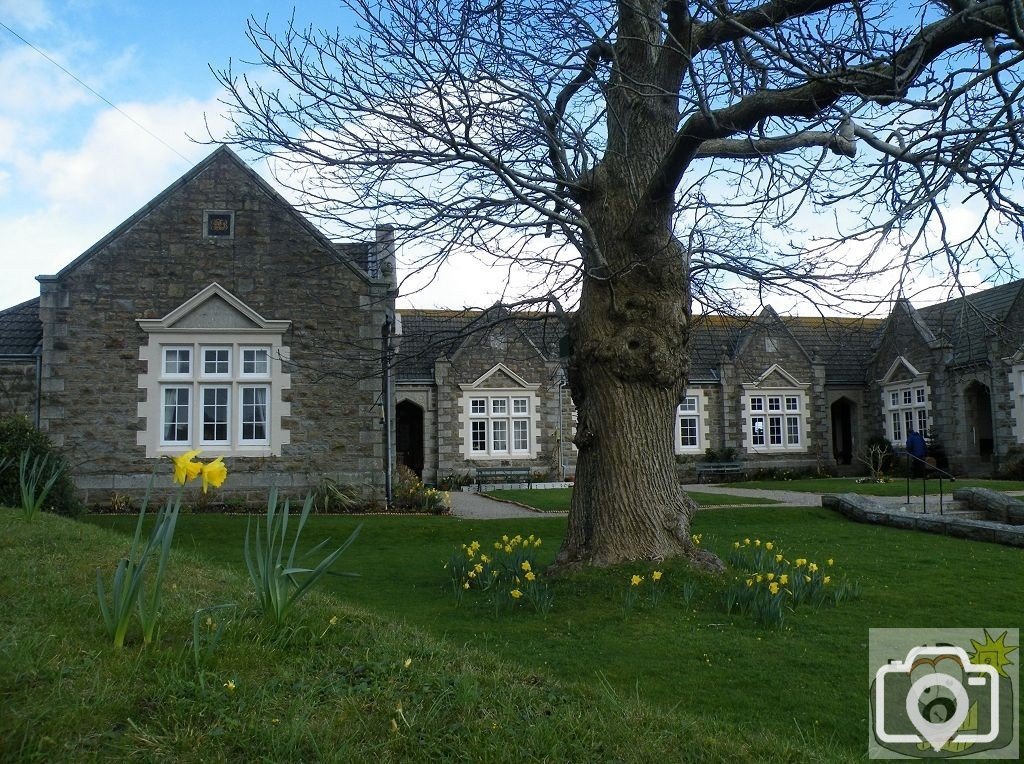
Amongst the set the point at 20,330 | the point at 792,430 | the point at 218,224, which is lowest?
the point at 792,430

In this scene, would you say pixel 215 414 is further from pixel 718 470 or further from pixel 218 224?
pixel 718 470

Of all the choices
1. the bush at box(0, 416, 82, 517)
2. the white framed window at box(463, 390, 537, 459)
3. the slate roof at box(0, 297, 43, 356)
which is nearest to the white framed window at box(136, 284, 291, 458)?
the slate roof at box(0, 297, 43, 356)

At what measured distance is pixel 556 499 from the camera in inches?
805

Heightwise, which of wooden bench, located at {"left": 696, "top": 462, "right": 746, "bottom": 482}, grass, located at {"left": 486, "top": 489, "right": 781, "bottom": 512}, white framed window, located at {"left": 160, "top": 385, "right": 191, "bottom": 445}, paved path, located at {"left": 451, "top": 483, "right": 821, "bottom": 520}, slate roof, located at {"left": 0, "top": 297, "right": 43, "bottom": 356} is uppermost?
slate roof, located at {"left": 0, "top": 297, "right": 43, "bottom": 356}

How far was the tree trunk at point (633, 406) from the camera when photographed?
858 centimetres

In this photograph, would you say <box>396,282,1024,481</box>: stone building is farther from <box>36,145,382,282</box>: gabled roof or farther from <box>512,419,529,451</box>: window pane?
<box>36,145,382,282</box>: gabled roof

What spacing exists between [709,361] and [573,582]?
2418 cm

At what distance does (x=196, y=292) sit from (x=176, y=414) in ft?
8.78

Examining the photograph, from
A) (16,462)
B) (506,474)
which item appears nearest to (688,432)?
(506,474)

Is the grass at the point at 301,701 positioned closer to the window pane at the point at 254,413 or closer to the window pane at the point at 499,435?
the window pane at the point at 254,413

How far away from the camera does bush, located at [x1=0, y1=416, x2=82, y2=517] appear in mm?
11492

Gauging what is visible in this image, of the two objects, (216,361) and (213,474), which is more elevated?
(216,361)

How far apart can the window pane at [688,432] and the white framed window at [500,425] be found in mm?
6350

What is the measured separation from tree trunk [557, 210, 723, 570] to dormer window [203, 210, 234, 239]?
444 inches
